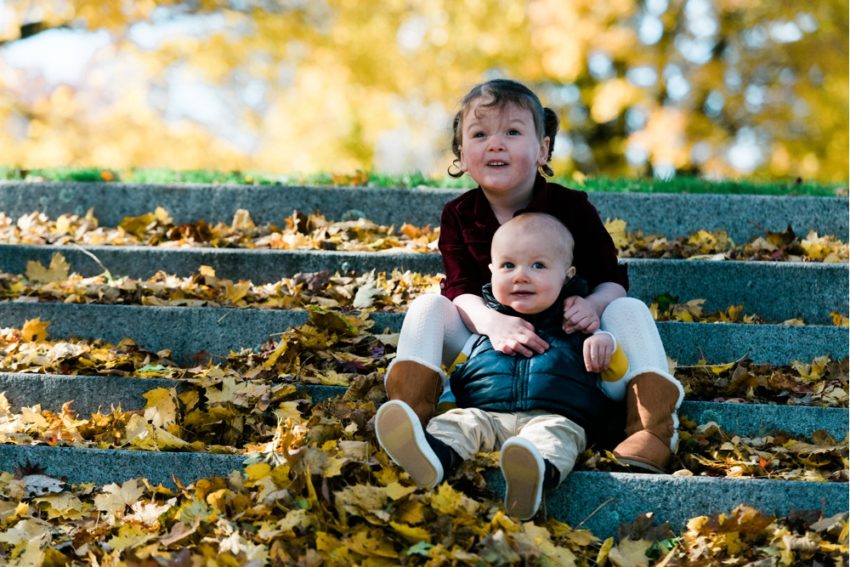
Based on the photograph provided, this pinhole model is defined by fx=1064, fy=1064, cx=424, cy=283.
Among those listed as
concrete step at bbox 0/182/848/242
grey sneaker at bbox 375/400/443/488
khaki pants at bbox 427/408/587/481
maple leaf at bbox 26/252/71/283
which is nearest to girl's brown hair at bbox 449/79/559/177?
khaki pants at bbox 427/408/587/481

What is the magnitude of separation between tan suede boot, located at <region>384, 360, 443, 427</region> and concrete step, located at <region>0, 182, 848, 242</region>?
6.86 ft

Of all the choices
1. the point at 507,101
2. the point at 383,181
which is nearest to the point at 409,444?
the point at 507,101

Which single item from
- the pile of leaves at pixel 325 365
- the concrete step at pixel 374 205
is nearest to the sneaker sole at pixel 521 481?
the pile of leaves at pixel 325 365

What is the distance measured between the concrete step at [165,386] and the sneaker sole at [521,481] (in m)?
0.91

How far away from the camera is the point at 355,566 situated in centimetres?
259

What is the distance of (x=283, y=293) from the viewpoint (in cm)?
444

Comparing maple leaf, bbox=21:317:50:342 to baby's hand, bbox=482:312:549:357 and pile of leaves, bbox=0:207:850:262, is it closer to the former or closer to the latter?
pile of leaves, bbox=0:207:850:262

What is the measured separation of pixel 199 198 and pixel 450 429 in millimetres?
2922

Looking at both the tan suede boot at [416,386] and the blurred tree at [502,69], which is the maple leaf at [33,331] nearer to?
the tan suede boot at [416,386]

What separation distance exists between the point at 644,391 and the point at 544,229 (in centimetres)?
60

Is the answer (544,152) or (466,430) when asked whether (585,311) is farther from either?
(544,152)

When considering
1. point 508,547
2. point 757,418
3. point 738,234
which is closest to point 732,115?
point 738,234

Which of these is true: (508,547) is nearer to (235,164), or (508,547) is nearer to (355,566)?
(355,566)

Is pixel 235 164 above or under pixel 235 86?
under
